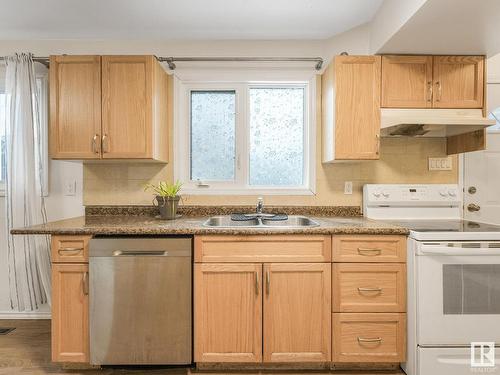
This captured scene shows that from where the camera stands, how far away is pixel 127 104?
89.8 inches

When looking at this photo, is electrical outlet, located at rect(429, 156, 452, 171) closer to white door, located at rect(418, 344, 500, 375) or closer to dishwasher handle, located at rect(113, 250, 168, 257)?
white door, located at rect(418, 344, 500, 375)

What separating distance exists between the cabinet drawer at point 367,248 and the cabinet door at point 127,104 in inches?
56.3

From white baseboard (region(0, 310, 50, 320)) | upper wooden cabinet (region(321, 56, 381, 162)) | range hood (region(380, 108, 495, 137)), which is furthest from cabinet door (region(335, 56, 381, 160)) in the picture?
white baseboard (region(0, 310, 50, 320))

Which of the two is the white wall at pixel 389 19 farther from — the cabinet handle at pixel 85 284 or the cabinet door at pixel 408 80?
the cabinet handle at pixel 85 284

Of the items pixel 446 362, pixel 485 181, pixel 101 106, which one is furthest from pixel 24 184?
pixel 485 181

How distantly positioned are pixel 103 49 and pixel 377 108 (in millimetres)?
2187

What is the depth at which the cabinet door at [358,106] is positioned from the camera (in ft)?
7.53

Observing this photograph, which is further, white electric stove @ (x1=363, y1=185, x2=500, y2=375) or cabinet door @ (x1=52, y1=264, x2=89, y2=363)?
cabinet door @ (x1=52, y1=264, x2=89, y2=363)

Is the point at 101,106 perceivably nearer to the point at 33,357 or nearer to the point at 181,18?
the point at 181,18

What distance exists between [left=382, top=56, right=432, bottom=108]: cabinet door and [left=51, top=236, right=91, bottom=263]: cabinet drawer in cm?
215

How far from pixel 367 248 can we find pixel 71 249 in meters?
1.75

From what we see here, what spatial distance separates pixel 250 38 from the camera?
104 inches

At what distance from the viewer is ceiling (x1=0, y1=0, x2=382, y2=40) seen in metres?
2.21

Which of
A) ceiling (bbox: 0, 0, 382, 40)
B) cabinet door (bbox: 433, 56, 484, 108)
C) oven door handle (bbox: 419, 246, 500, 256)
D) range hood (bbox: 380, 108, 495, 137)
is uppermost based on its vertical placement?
ceiling (bbox: 0, 0, 382, 40)
